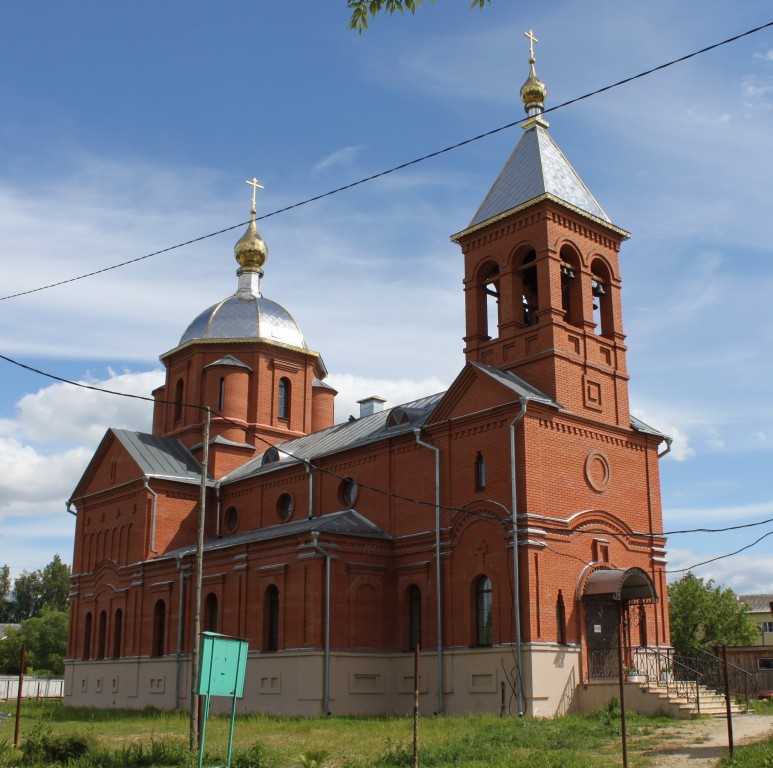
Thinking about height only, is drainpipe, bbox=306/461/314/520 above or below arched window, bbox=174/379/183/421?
below

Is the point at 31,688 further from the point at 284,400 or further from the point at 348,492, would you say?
the point at 348,492

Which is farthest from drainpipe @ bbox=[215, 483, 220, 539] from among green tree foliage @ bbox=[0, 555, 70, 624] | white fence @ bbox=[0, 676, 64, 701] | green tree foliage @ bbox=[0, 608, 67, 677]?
green tree foliage @ bbox=[0, 555, 70, 624]

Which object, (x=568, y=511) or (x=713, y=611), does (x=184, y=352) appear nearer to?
(x=568, y=511)

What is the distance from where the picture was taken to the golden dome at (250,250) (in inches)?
1438

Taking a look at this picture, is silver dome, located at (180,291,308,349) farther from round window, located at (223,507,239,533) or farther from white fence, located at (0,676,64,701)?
white fence, located at (0,676,64,701)

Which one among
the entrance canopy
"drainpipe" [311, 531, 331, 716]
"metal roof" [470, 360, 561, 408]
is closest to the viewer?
the entrance canopy

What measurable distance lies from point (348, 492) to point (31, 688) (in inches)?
987

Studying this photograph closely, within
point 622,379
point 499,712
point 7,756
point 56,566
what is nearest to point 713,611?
point 622,379

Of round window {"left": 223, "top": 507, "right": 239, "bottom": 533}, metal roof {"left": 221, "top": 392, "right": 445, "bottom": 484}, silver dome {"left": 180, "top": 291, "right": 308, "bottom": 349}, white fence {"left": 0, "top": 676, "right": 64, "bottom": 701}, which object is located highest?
silver dome {"left": 180, "top": 291, "right": 308, "bottom": 349}

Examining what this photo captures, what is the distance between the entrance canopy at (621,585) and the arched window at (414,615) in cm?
421

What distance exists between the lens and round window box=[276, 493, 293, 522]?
92.2ft

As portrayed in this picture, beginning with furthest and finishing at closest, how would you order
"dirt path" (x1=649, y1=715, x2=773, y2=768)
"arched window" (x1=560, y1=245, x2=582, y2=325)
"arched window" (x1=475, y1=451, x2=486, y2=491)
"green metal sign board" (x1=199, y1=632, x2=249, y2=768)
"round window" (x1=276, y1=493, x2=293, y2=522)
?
1. "round window" (x1=276, y1=493, x2=293, y2=522)
2. "arched window" (x1=560, y1=245, x2=582, y2=325)
3. "arched window" (x1=475, y1=451, x2=486, y2=491)
4. "dirt path" (x1=649, y1=715, x2=773, y2=768)
5. "green metal sign board" (x1=199, y1=632, x2=249, y2=768)

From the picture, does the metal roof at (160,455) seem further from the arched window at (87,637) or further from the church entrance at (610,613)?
the church entrance at (610,613)

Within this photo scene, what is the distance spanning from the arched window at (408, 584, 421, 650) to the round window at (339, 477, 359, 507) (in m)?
3.20
